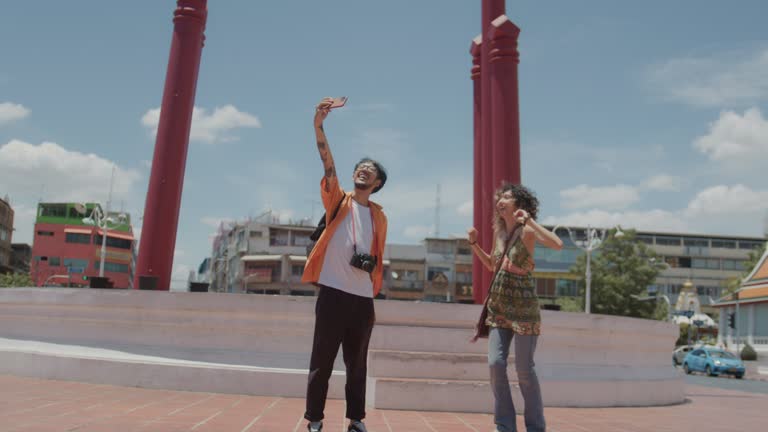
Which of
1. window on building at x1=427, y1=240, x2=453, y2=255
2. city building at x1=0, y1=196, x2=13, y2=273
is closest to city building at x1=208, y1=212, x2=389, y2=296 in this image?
window on building at x1=427, y1=240, x2=453, y2=255

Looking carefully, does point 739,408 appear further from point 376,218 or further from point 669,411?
point 376,218

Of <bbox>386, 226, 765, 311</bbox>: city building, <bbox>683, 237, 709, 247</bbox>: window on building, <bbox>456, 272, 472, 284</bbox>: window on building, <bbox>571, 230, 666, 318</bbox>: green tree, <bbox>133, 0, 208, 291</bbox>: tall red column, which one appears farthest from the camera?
<bbox>683, 237, 709, 247</bbox>: window on building

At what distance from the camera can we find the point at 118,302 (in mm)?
7715

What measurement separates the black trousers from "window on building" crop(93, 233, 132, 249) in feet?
249

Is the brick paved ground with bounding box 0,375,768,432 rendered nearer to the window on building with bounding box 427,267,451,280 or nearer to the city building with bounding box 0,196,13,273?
the window on building with bounding box 427,267,451,280

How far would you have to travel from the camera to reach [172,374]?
706 cm

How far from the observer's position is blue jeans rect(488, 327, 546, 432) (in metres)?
4.60

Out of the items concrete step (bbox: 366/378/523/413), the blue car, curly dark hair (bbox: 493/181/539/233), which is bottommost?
the blue car

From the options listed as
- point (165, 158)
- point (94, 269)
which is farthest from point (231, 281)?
point (165, 158)

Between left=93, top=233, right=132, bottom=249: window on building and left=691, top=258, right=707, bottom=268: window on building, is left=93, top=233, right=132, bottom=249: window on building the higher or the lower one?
the lower one

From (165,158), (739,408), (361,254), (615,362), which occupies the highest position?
(165,158)

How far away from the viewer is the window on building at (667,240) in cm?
7675

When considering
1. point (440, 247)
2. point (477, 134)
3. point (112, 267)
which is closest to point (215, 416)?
point (477, 134)

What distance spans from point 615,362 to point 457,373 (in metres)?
2.26
